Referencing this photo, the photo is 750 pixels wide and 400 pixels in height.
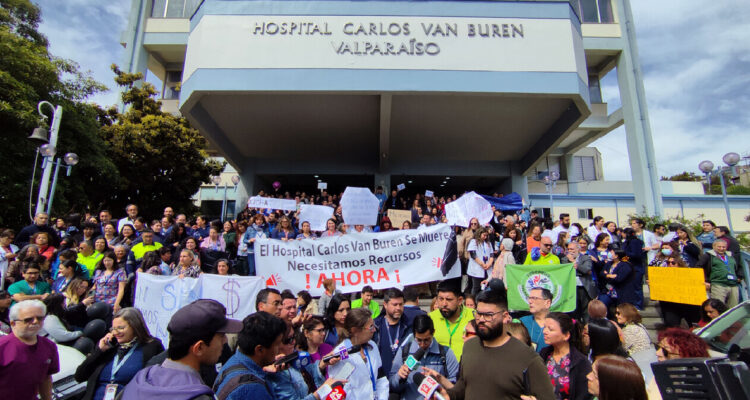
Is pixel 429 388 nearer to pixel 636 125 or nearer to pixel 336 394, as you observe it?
pixel 336 394

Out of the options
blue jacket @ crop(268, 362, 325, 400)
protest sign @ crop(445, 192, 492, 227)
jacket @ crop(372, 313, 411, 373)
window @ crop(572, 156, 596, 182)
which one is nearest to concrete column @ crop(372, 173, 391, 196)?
protest sign @ crop(445, 192, 492, 227)

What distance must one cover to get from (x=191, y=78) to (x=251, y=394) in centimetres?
1232

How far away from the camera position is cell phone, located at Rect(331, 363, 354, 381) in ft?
9.99

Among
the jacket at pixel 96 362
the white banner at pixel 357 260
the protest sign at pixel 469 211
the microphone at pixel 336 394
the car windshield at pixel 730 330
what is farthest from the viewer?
the protest sign at pixel 469 211

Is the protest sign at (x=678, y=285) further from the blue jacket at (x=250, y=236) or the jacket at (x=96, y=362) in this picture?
the blue jacket at (x=250, y=236)

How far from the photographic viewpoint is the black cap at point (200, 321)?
1.98m

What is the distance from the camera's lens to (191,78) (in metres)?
12.2

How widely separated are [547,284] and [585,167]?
26028mm

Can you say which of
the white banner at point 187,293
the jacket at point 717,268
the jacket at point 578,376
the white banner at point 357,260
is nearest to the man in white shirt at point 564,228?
the jacket at point 717,268

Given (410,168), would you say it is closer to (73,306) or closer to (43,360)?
(73,306)

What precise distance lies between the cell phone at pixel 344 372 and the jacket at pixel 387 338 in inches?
33.8

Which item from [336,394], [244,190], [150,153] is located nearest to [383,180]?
[244,190]

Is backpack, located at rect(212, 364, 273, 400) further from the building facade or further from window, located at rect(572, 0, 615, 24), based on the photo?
window, located at rect(572, 0, 615, 24)

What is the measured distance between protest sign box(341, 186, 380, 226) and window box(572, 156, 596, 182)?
23.4 metres
